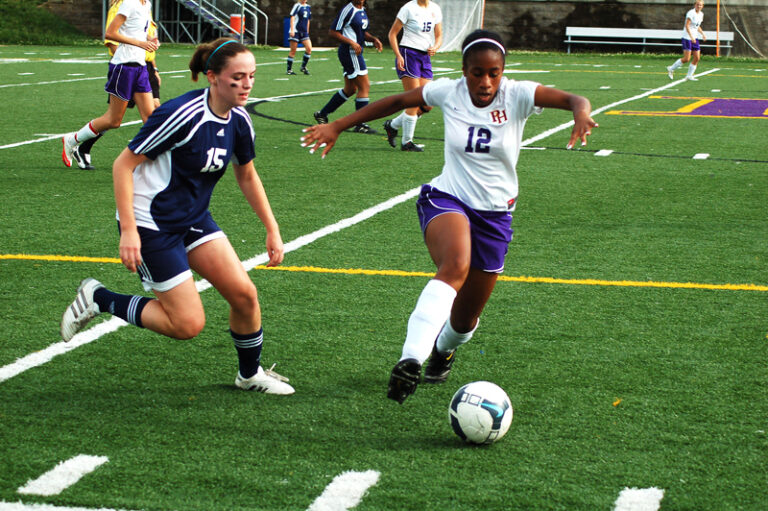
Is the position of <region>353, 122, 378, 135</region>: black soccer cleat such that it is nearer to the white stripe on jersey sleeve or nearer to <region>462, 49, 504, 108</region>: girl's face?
<region>462, 49, 504, 108</region>: girl's face

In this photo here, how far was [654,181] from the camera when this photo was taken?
10.9m

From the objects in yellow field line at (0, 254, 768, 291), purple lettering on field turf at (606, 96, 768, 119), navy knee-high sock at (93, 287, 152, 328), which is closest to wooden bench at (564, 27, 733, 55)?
purple lettering on field turf at (606, 96, 768, 119)

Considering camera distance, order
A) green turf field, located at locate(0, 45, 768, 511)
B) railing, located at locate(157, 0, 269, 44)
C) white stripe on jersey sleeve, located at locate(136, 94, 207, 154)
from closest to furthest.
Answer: green turf field, located at locate(0, 45, 768, 511) < white stripe on jersey sleeve, located at locate(136, 94, 207, 154) < railing, located at locate(157, 0, 269, 44)

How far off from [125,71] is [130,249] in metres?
7.10

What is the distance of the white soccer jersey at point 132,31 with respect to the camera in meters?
11.0

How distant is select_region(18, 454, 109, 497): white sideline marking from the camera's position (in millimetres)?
3688

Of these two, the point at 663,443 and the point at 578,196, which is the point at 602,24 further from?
the point at 663,443

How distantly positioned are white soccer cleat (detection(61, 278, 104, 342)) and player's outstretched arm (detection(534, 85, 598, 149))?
2.31 metres

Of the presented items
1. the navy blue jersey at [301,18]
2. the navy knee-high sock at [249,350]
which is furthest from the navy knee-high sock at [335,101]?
the navy blue jersey at [301,18]

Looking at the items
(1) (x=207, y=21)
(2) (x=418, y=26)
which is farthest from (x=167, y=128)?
(1) (x=207, y=21)

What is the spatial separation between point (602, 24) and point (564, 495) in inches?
1523

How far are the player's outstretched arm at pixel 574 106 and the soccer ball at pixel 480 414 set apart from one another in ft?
3.76

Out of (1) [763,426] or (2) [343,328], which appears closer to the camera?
(1) [763,426]

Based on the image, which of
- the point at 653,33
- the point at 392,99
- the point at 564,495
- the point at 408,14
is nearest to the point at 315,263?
the point at 392,99
